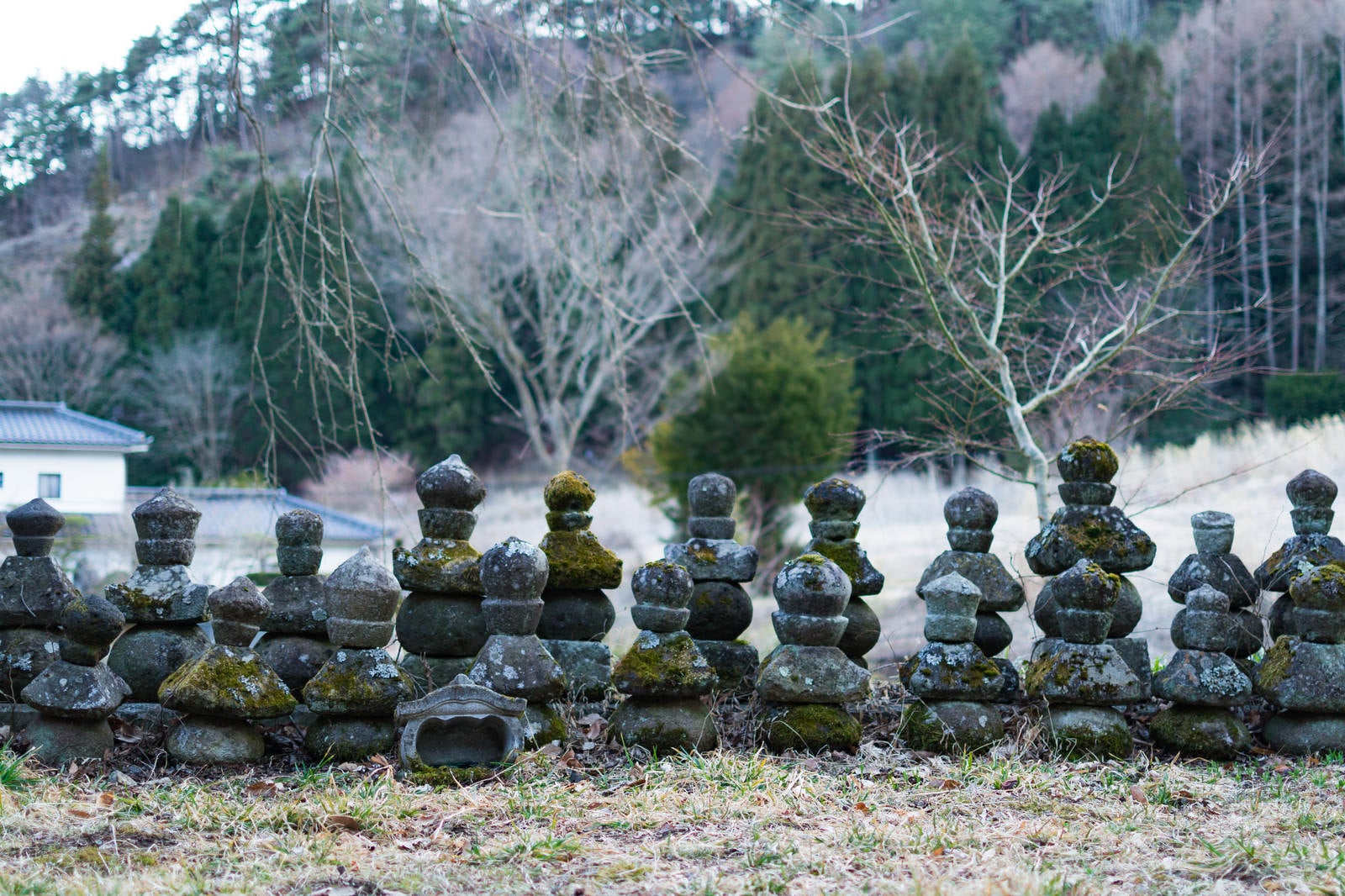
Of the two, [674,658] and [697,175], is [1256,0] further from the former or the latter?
[674,658]

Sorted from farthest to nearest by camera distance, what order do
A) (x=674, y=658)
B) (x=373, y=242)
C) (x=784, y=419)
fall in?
1. (x=373, y=242)
2. (x=784, y=419)
3. (x=674, y=658)

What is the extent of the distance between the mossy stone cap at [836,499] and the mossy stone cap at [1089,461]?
35.1 inches

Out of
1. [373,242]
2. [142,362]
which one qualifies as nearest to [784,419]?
[373,242]

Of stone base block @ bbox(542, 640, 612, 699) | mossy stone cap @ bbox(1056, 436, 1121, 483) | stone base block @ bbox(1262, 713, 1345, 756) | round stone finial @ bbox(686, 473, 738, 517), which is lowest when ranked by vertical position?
stone base block @ bbox(1262, 713, 1345, 756)

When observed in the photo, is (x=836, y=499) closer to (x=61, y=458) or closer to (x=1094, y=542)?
(x=1094, y=542)

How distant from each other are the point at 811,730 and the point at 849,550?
94 centimetres

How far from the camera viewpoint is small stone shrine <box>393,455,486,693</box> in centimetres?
447

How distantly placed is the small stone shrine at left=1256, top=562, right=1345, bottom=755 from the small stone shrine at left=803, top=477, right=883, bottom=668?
1548 millimetres

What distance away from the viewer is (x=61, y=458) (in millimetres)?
7762

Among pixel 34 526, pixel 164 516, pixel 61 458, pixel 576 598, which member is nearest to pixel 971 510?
pixel 576 598

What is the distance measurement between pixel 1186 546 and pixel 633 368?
1343 cm

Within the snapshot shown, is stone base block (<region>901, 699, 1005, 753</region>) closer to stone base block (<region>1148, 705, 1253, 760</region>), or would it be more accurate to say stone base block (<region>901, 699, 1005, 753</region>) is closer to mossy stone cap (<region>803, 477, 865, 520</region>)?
stone base block (<region>1148, 705, 1253, 760</region>)

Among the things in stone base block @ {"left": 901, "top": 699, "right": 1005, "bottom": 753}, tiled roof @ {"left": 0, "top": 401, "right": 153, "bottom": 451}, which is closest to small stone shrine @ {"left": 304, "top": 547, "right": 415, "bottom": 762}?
stone base block @ {"left": 901, "top": 699, "right": 1005, "bottom": 753}

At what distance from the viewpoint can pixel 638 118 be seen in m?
4.66
